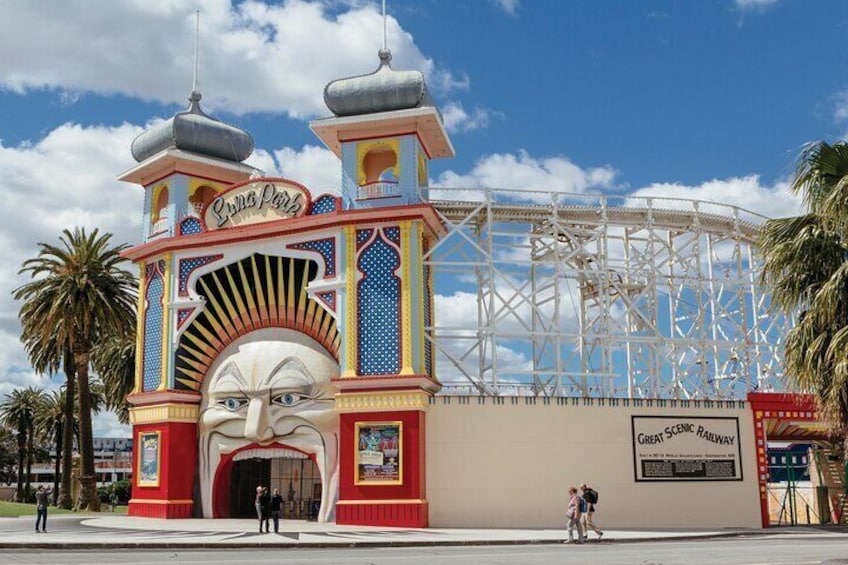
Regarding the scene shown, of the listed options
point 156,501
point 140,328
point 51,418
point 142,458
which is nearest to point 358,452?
point 156,501

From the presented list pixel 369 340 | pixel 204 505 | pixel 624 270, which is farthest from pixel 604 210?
pixel 204 505

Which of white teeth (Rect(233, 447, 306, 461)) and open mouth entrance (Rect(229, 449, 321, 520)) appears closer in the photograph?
white teeth (Rect(233, 447, 306, 461))

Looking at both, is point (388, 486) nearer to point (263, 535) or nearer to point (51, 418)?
point (263, 535)

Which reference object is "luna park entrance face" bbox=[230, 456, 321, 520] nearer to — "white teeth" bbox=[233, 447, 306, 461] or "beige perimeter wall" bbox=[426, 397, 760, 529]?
"white teeth" bbox=[233, 447, 306, 461]

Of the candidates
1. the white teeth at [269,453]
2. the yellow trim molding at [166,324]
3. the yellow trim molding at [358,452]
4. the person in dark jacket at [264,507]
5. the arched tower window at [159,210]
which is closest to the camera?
the person in dark jacket at [264,507]

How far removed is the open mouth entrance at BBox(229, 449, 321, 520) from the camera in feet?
111

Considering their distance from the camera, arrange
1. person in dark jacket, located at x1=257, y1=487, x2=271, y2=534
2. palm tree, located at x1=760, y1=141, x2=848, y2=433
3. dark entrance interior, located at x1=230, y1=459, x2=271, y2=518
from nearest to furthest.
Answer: palm tree, located at x1=760, y1=141, x2=848, y2=433 < person in dark jacket, located at x1=257, y1=487, x2=271, y2=534 < dark entrance interior, located at x1=230, y1=459, x2=271, y2=518

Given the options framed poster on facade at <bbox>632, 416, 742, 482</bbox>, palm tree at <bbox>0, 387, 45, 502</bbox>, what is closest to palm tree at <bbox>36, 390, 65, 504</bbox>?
palm tree at <bbox>0, 387, 45, 502</bbox>

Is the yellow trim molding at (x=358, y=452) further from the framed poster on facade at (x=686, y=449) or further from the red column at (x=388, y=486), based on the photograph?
the framed poster on facade at (x=686, y=449)

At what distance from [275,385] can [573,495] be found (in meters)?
11.0

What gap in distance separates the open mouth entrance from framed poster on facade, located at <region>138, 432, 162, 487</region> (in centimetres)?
272

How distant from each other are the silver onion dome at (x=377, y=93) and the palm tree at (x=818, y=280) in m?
14.8

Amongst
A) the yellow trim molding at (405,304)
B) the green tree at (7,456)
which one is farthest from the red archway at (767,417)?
the green tree at (7,456)

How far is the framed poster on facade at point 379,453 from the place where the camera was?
93.1ft
